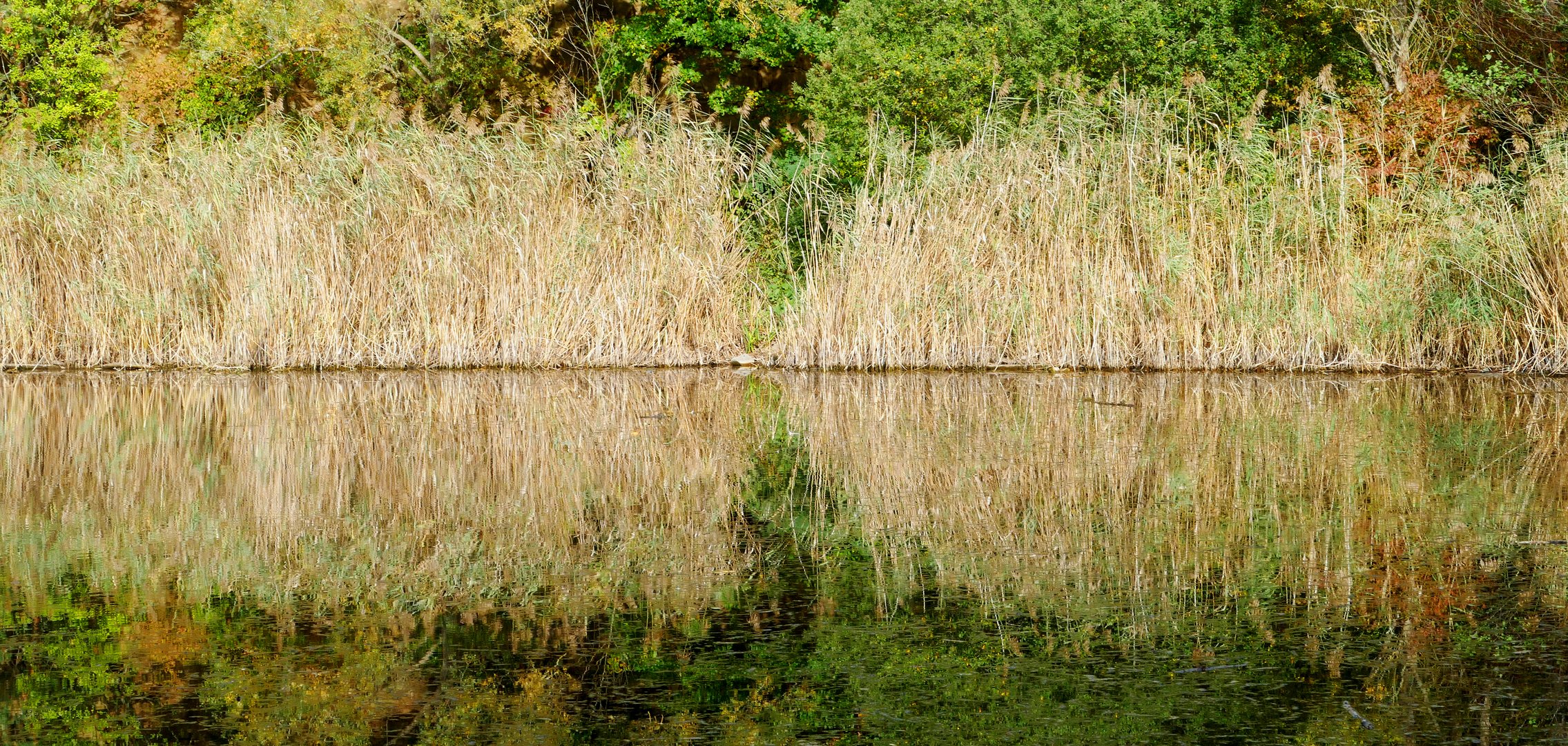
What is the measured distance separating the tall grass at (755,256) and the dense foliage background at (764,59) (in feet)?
2.11

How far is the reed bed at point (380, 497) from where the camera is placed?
13.2 ft

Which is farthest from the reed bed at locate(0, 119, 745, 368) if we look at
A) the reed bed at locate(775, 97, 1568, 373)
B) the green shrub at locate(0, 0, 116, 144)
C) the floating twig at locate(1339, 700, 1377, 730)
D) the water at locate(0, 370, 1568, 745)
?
the green shrub at locate(0, 0, 116, 144)

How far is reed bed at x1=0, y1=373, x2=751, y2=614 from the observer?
4.03 metres

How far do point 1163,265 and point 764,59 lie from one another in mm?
11112

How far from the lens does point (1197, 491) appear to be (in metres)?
5.28

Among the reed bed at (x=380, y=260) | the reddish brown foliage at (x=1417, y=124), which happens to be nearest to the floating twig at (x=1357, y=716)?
the reed bed at (x=380, y=260)

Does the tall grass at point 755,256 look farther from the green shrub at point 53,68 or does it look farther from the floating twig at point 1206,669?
the green shrub at point 53,68

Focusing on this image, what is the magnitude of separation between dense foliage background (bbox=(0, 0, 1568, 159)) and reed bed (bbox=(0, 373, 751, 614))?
3745mm

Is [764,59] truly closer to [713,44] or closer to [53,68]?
[713,44]

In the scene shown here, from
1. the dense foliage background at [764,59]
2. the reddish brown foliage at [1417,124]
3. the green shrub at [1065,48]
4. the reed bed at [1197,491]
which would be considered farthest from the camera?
the green shrub at [1065,48]

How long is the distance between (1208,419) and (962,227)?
3097mm

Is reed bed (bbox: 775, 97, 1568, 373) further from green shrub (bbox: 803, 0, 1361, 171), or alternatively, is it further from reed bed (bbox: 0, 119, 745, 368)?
green shrub (bbox: 803, 0, 1361, 171)

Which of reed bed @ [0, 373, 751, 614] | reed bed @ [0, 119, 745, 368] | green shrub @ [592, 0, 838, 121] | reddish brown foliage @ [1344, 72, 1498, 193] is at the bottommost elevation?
reed bed @ [0, 373, 751, 614]

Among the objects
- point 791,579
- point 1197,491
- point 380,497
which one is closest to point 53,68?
point 380,497
